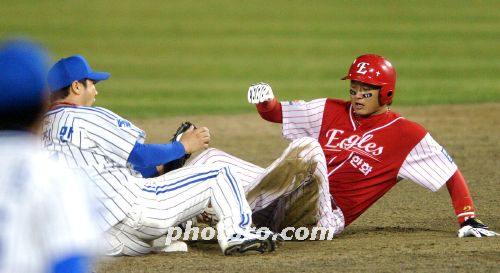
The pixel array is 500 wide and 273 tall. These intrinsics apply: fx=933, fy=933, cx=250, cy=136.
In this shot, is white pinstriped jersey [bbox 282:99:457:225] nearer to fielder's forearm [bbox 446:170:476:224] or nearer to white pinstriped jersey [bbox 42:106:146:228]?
fielder's forearm [bbox 446:170:476:224]

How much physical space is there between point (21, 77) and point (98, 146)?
2570 mm

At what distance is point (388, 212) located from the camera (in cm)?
636

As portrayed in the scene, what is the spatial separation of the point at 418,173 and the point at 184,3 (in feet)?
48.3

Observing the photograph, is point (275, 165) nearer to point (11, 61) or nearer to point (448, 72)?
point (11, 61)

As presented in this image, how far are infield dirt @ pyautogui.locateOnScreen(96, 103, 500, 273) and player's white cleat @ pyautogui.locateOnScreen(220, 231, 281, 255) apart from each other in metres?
0.05

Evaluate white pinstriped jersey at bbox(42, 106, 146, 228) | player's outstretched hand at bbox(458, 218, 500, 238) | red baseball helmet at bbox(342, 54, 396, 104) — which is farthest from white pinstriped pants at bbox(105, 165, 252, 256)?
player's outstretched hand at bbox(458, 218, 500, 238)

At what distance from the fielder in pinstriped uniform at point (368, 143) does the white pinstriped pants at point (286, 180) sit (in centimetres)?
14

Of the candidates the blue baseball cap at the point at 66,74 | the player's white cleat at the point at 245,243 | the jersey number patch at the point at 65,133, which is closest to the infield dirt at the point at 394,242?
the player's white cleat at the point at 245,243

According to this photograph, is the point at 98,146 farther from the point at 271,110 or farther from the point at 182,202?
the point at 271,110

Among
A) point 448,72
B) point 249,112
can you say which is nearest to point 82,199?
point 249,112

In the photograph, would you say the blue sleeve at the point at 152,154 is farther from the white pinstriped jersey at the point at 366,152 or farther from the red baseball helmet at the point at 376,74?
Answer: the red baseball helmet at the point at 376,74

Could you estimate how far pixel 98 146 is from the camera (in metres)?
4.55

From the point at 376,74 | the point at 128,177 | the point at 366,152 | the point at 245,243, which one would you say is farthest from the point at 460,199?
the point at 128,177

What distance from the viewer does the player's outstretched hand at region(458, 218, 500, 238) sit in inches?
204
